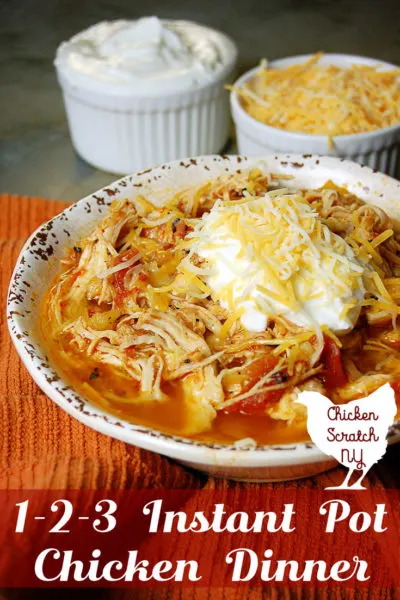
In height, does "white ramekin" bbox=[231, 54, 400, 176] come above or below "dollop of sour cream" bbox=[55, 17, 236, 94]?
below

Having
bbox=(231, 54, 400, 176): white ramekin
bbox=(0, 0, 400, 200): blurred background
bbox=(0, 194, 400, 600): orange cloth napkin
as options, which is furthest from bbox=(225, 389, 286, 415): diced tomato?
bbox=(0, 0, 400, 200): blurred background

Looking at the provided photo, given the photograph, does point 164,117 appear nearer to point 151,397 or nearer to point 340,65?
point 340,65

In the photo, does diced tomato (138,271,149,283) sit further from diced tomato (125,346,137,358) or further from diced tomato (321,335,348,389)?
diced tomato (321,335,348,389)

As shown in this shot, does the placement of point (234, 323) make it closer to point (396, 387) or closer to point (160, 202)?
point (396, 387)

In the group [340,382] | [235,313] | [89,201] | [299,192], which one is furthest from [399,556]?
[89,201]

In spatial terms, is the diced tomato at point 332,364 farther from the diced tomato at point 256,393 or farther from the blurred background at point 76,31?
the blurred background at point 76,31

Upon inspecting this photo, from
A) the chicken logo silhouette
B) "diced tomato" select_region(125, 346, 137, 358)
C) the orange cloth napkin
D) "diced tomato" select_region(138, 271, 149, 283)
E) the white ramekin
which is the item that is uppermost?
"diced tomato" select_region(138, 271, 149, 283)

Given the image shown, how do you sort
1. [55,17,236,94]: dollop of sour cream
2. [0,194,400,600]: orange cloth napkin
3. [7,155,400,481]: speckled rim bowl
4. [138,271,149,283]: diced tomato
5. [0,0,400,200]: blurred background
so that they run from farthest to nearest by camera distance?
[0,0,400,200]: blurred background < [55,17,236,94]: dollop of sour cream < [138,271,149,283]: diced tomato < [0,194,400,600]: orange cloth napkin < [7,155,400,481]: speckled rim bowl
